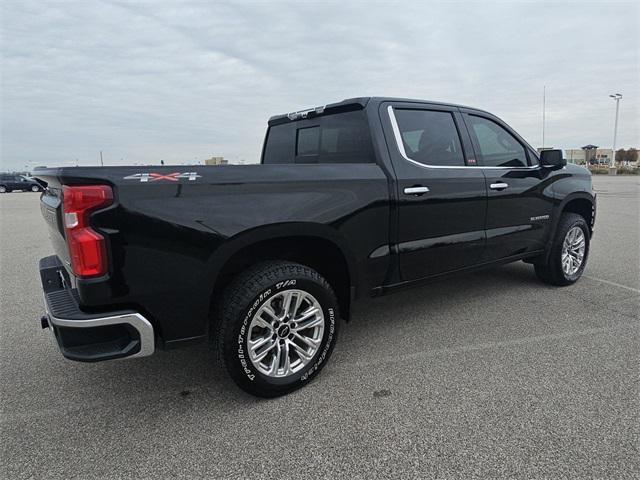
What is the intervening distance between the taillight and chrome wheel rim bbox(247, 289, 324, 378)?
910 mm

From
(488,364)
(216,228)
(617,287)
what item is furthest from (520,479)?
(617,287)

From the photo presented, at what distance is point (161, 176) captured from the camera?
2311 millimetres

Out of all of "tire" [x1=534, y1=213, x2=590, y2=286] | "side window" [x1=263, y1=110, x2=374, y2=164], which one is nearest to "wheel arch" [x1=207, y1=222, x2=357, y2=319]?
"side window" [x1=263, y1=110, x2=374, y2=164]

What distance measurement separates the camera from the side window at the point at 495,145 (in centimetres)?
405

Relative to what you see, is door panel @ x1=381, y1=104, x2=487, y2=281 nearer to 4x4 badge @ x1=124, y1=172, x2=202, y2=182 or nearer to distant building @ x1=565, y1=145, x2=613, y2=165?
4x4 badge @ x1=124, y1=172, x2=202, y2=182

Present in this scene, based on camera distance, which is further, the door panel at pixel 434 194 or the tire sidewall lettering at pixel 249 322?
the door panel at pixel 434 194

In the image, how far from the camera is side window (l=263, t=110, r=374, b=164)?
11.0 ft

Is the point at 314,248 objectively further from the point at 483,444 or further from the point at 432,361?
the point at 483,444

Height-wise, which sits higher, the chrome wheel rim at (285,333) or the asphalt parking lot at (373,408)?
the chrome wheel rim at (285,333)

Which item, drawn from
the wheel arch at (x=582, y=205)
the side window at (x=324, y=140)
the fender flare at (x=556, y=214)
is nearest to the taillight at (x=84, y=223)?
the side window at (x=324, y=140)

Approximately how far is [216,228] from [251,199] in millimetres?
270

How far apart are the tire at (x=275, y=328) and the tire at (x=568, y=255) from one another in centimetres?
302

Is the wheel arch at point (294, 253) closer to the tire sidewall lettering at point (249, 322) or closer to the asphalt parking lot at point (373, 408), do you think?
the tire sidewall lettering at point (249, 322)

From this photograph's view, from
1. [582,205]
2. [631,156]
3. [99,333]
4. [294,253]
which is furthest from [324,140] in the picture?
[631,156]
